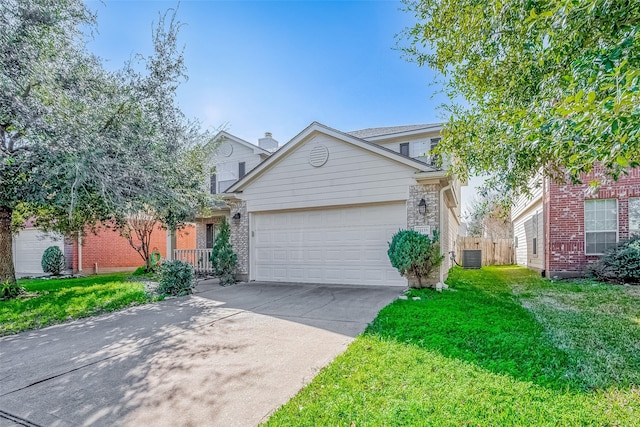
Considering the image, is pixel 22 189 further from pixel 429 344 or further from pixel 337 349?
pixel 429 344

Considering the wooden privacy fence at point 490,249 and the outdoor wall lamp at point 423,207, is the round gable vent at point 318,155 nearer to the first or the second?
the outdoor wall lamp at point 423,207

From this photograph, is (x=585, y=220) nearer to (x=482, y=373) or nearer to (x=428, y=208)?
(x=428, y=208)

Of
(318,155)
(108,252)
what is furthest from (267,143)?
(108,252)

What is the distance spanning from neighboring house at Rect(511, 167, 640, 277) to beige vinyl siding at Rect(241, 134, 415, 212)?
4.85 metres

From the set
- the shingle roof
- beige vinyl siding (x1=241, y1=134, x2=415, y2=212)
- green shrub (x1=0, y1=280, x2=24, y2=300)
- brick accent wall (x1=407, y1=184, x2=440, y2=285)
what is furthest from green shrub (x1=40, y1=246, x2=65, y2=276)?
brick accent wall (x1=407, y1=184, x2=440, y2=285)

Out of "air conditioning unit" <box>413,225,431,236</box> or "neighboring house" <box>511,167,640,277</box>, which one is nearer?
"air conditioning unit" <box>413,225,431,236</box>

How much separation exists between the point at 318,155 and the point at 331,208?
1670 mm

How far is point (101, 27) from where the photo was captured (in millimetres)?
8672

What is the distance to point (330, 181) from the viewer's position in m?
9.95

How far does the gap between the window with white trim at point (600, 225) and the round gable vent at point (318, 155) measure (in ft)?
28.8

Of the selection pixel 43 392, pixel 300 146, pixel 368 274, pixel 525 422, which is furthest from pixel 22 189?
pixel 525 422

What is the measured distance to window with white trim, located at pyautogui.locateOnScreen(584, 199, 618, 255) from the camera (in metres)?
10.7

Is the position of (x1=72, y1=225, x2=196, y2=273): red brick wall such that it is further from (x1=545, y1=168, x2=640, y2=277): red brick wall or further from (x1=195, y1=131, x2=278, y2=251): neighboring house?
(x1=545, y1=168, x2=640, y2=277): red brick wall

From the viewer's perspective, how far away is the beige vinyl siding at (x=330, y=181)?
921cm
